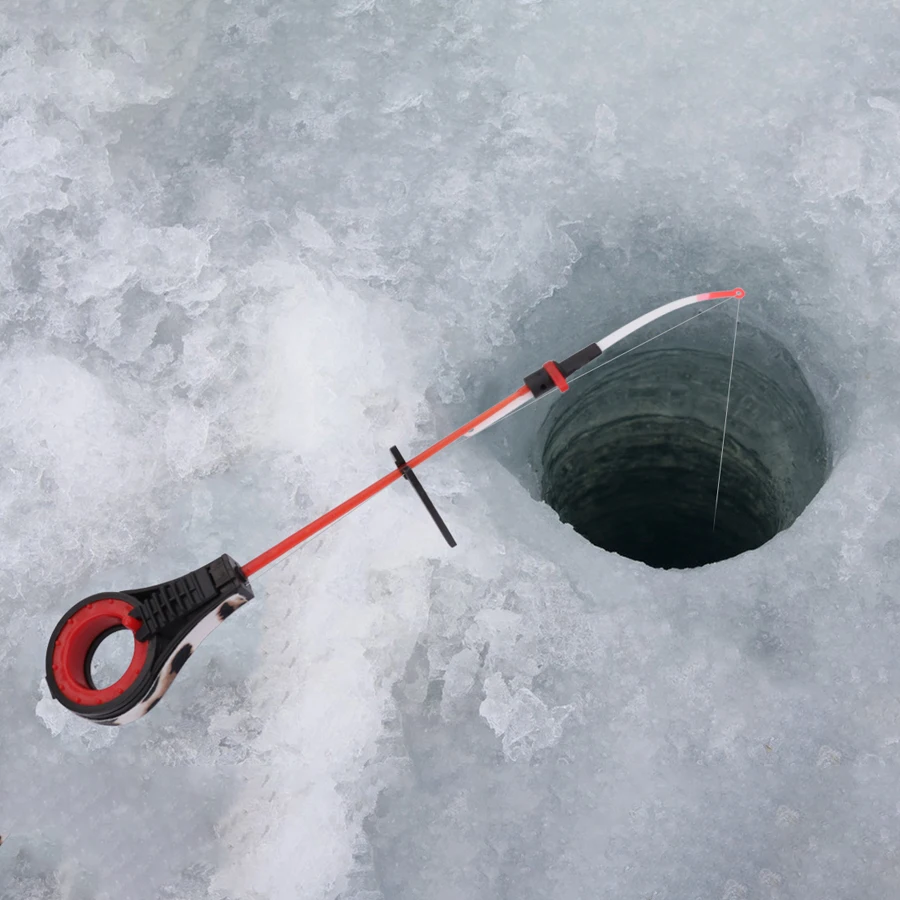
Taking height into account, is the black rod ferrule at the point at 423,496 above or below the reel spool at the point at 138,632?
below

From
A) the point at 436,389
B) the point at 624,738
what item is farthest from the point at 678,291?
the point at 624,738

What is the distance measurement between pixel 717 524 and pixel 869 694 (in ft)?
5.26

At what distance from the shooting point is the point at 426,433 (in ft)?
8.14

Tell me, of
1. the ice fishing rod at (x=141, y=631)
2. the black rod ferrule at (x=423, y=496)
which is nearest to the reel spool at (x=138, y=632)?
the ice fishing rod at (x=141, y=631)

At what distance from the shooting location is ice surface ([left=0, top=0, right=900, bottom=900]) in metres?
2.15

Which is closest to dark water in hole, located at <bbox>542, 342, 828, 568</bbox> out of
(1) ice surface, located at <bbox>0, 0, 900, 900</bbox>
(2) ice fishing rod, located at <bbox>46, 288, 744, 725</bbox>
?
(1) ice surface, located at <bbox>0, 0, 900, 900</bbox>

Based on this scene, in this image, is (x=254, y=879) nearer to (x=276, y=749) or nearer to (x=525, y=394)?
(x=276, y=749)

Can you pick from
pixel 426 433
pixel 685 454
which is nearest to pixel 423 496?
pixel 426 433

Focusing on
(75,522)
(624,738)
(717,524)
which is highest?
(75,522)

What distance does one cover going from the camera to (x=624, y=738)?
2.17 m

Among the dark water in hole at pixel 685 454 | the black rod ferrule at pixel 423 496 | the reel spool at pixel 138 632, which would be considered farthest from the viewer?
the dark water in hole at pixel 685 454

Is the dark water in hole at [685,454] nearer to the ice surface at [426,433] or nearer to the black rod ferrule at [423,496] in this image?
the ice surface at [426,433]

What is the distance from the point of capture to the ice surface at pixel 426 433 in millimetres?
2150

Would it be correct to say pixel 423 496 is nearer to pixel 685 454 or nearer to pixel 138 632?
pixel 138 632
